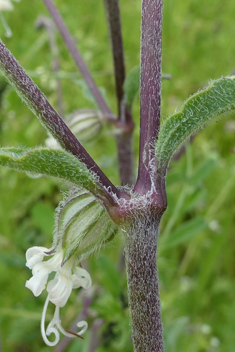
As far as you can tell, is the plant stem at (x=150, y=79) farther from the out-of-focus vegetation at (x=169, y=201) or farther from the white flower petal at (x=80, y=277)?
the out-of-focus vegetation at (x=169, y=201)

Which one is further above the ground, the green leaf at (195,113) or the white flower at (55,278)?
the green leaf at (195,113)

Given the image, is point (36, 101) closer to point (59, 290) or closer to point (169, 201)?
point (59, 290)

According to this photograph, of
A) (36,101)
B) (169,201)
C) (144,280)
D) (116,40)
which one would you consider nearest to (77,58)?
(116,40)

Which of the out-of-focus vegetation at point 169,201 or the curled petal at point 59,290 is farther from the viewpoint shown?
the out-of-focus vegetation at point 169,201

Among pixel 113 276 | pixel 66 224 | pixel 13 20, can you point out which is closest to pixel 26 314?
pixel 113 276

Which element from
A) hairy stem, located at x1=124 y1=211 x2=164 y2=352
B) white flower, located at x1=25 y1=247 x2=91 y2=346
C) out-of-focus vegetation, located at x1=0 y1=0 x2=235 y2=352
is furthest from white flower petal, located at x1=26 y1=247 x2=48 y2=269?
out-of-focus vegetation, located at x1=0 y1=0 x2=235 y2=352

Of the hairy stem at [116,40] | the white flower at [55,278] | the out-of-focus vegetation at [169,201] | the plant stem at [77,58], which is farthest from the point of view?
the out-of-focus vegetation at [169,201]

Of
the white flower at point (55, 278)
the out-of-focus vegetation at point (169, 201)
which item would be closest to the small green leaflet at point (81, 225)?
the white flower at point (55, 278)

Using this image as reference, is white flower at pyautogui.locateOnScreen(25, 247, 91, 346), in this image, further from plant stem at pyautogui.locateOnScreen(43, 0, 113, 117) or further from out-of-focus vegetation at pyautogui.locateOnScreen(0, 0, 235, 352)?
plant stem at pyautogui.locateOnScreen(43, 0, 113, 117)

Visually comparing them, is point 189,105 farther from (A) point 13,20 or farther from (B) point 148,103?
(A) point 13,20
